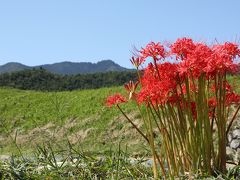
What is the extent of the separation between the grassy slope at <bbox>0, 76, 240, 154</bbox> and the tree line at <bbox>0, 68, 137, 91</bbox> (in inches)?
820

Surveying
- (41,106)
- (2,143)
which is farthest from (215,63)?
(41,106)

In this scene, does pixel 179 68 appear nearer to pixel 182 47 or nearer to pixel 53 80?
pixel 182 47

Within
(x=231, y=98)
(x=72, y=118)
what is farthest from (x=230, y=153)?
(x=72, y=118)

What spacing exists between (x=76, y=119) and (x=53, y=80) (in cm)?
2879

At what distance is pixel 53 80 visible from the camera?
169ft

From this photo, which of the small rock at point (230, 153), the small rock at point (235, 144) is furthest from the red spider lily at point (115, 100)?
the small rock at point (235, 144)

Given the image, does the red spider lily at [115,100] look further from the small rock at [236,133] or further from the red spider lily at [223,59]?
the small rock at [236,133]

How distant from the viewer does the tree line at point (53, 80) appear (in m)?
51.3

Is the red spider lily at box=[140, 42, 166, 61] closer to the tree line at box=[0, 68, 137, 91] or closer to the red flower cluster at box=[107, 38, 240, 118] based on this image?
the red flower cluster at box=[107, 38, 240, 118]

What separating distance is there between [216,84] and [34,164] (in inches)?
68.5

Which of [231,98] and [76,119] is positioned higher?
[231,98]

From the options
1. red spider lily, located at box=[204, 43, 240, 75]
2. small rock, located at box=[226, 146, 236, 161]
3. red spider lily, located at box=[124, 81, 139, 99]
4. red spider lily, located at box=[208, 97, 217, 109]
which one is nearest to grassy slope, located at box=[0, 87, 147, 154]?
small rock, located at box=[226, 146, 236, 161]

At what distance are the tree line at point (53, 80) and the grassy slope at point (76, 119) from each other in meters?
20.8

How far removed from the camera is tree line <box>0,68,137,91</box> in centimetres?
5131
